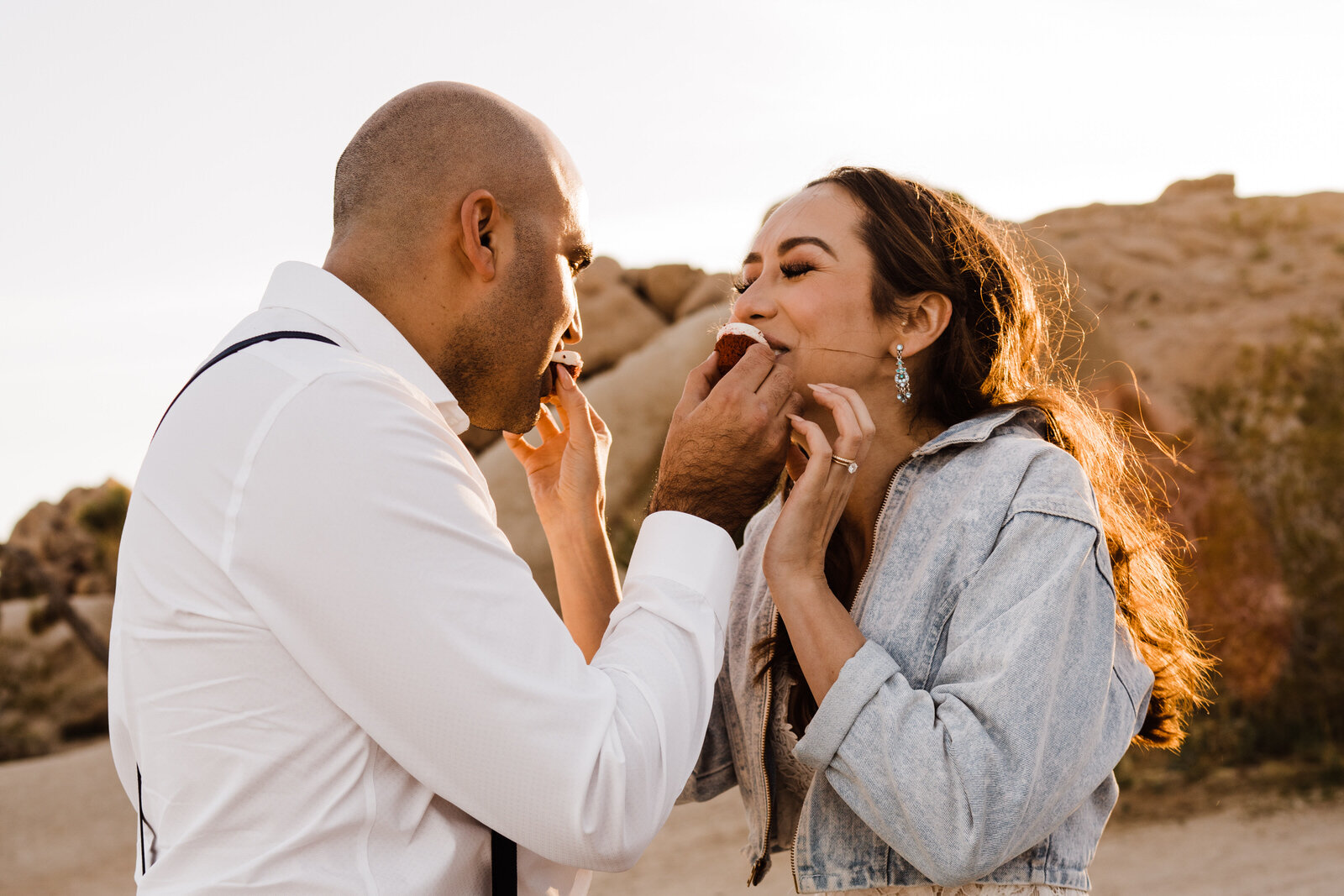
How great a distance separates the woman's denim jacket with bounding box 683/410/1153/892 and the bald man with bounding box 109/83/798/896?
490mm

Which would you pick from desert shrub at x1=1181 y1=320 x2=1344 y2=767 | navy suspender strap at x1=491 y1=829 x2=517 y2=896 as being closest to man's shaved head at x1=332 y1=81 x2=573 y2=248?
navy suspender strap at x1=491 y1=829 x2=517 y2=896

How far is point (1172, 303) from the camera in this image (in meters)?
25.2

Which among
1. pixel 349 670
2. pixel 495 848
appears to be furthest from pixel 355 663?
pixel 495 848

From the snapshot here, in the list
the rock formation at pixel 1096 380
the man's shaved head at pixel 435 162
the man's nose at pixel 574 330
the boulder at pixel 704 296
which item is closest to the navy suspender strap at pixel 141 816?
the man's shaved head at pixel 435 162

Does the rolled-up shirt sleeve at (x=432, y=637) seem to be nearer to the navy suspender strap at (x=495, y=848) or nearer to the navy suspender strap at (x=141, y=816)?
the navy suspender strap at (x=495, y=848)

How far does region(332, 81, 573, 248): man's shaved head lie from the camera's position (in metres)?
2.34

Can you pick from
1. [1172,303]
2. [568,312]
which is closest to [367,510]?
[568,312]

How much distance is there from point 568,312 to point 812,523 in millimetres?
798

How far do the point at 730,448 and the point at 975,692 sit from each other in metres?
0.73

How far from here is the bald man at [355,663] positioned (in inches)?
66.7

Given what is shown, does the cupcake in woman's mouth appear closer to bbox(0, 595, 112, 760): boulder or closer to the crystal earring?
the crystal earring

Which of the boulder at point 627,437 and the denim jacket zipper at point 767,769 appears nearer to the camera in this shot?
the denim jacket zipper at point 767,769

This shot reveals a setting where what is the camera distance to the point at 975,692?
217 centimetres

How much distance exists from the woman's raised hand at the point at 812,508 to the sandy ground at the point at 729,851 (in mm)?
6510
